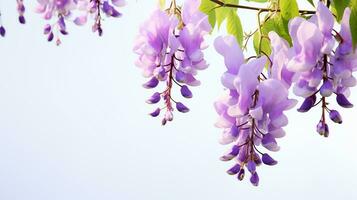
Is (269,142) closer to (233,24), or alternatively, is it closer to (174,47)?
(174,47)

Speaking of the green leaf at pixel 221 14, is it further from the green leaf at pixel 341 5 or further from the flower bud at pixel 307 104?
the flower bud at pixel 307 104

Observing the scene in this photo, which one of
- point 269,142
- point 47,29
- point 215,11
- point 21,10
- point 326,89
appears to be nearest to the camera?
point 326,89

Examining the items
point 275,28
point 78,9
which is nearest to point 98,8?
point 78,9

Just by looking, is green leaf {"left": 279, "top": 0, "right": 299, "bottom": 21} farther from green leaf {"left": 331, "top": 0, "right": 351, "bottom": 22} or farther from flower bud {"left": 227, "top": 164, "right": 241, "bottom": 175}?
flower bud {"left": 227, "top": 164, "right": 241, "bottom": 175}

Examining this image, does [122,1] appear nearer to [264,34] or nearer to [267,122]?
[264,34]

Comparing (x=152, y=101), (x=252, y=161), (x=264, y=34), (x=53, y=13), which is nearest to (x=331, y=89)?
(x=252, y=161)

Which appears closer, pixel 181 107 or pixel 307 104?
pixel 307 104

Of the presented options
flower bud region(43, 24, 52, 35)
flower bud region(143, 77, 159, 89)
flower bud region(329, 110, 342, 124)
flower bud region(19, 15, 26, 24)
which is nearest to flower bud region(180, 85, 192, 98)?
flower bud region(143, 77, 159, 89)
